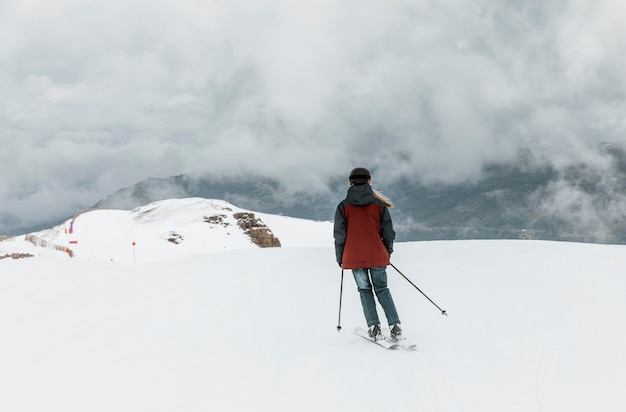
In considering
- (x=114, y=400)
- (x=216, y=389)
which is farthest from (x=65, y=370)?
(x=216, y=389)

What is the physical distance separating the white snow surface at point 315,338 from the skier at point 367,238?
65cm

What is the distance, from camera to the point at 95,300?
1262 centimetres

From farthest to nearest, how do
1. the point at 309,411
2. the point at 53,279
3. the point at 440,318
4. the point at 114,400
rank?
the point at 53,279
the point at 440,318
the point at 114,400
the point at 309,411

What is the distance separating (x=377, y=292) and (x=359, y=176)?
1.85 m

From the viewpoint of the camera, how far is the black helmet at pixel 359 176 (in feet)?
24.5

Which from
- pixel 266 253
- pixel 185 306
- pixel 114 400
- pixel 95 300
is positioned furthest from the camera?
pixel 266 253

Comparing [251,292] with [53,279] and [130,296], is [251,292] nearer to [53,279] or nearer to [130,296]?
[130,296]

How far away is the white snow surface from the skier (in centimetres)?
65

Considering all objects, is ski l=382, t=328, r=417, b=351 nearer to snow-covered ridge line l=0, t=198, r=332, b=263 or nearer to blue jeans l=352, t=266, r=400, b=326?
blue jeans l=352, t=266, r=400, b=326

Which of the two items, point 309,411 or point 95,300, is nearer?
point 309,411

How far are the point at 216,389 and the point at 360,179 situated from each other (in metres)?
3.59

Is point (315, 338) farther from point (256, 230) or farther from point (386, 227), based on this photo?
point (256, 230)

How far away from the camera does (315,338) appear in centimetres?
830

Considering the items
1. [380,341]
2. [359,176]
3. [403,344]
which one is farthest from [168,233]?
[403,344]
